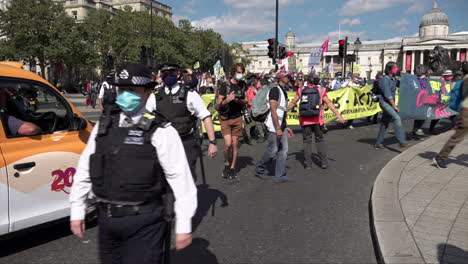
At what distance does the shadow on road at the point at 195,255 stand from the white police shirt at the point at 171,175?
1510mm

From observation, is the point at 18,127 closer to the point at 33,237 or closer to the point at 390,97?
the point at 33,237

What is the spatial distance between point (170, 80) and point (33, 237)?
2.25m

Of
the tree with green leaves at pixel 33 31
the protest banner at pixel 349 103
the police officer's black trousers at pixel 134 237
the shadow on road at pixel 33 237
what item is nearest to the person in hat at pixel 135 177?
the police officer's black trousers at pixel 134 237

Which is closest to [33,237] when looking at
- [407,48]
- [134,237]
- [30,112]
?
[30,112]

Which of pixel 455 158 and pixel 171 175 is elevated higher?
pixel 171 175

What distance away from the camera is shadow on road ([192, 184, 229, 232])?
491 cm

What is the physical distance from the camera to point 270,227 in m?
4.58

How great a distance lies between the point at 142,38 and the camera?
62.5 metres

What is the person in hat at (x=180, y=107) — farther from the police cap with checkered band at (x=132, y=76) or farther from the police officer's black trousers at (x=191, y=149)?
the police cap with checkered band at (x=132, y=76)

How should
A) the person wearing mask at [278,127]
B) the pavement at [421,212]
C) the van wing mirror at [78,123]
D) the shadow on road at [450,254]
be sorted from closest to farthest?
the shadow on road at [450,254] → the pavement at [421,212] → the van wing mirror at [78,123] → the person wearing mask at [278,127]

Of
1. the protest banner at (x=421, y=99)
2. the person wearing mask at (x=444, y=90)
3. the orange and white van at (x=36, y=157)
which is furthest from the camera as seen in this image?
the person wearing mask at (x=444, y=90)

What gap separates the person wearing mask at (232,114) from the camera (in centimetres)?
677

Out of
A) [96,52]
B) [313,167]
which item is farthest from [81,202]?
[96,52]

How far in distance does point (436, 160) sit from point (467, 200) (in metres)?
1.87
